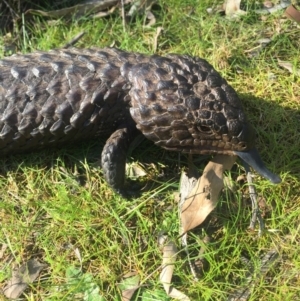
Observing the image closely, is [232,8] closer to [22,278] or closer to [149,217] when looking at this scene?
[149,217]

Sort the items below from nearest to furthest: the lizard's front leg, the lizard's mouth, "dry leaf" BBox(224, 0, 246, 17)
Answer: the lizard's mouth → the lizard's front leg → "dry leaf" BBox(224, 0, 246, 17)

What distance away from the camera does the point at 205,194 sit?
3451 mm

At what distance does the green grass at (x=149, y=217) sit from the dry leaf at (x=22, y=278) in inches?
1.6

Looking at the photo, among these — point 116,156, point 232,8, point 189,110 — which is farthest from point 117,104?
point 232,8

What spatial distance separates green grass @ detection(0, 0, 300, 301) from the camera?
3.29m

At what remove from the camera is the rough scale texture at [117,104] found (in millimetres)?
3244

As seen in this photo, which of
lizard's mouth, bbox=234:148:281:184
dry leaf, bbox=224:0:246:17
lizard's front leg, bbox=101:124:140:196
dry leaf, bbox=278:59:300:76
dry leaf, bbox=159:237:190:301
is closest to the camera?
dry leaf, bbox=159:237:190:301

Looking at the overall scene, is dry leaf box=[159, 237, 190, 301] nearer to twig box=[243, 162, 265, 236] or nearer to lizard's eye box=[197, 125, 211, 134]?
twig box=[243, 162, 265, 236]

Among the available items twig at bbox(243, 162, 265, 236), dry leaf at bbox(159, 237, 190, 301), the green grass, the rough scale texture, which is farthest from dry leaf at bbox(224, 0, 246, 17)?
dry leaf at bbox(159, 237, 190, 301)

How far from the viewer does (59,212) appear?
355 centimetres

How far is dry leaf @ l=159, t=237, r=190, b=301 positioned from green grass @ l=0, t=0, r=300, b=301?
4 centimetres

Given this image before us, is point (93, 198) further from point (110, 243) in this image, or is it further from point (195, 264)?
point (195, 264)

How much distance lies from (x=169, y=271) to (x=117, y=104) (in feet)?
3.65

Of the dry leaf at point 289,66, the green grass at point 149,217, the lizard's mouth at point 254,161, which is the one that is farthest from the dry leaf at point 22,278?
the dry leaf at point 289,66
